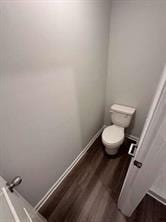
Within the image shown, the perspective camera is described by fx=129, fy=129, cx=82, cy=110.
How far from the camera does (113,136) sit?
1.89 m

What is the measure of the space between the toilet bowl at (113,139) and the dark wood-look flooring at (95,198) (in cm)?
21

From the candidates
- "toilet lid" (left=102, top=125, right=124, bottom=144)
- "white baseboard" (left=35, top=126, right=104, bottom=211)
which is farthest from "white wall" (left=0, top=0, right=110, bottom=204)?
"toilet lid" (left=102, top=125, right=124, bottom=144)

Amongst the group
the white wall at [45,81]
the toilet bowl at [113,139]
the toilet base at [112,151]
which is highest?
the white wall at [45,81]

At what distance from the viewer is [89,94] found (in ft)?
5.75

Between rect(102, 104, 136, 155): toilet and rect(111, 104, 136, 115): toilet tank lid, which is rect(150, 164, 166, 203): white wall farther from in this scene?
rect(111, 104, 136, 115): toilet tank lid

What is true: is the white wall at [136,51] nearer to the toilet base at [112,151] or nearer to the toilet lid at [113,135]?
the toilet lid at [113,135]

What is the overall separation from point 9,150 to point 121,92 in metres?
1.71

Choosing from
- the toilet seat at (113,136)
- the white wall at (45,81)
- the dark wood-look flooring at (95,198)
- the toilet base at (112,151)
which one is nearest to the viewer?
the white wall at (45,81)

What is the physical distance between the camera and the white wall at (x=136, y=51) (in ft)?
4.79

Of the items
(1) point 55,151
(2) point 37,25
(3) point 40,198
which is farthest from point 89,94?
(3) point 40,198

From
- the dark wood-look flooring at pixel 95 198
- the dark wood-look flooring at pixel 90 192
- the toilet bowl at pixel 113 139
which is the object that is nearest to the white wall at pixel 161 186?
the dark wood-look flooring at pixel 95 198

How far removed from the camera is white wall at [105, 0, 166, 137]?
146 cm

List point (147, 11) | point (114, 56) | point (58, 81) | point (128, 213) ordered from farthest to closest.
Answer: point (114, 56) → point (147, 11) → point (128, 213) → point (58, 81)

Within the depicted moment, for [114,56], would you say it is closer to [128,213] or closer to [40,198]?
[128,213]
